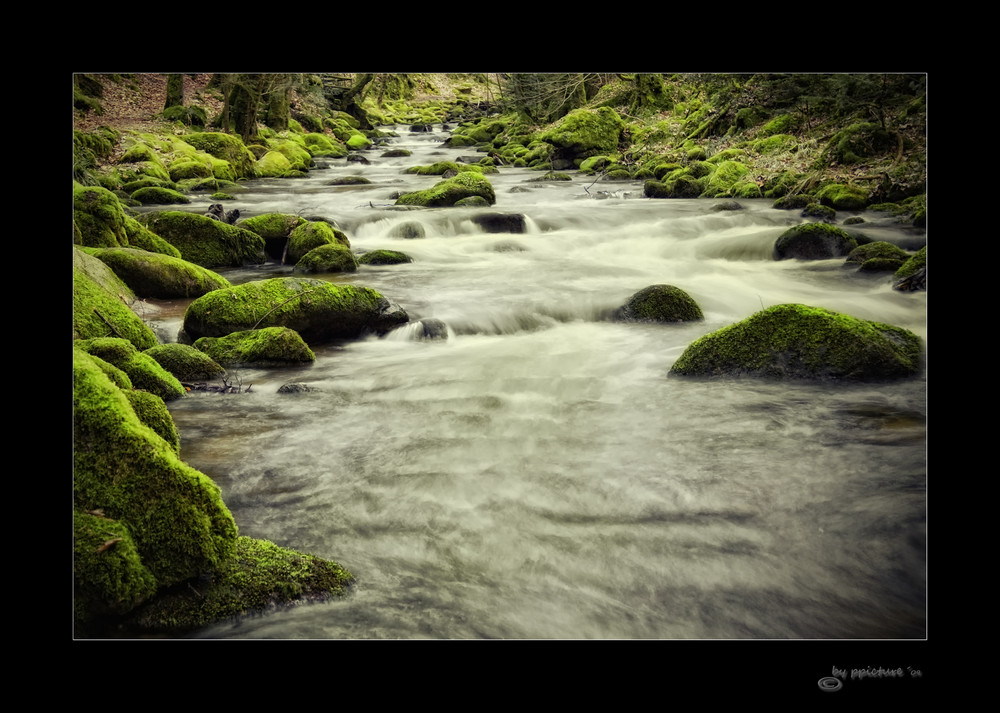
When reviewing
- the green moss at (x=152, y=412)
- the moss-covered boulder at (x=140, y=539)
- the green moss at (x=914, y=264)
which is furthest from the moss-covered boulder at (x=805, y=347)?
the green moss at (x=152, y=412)

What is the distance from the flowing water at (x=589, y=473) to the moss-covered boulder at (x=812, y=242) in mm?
113

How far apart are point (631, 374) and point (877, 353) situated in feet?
4.33

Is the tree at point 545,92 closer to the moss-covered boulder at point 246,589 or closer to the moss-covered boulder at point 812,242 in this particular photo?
the moss-covered boulder at point 812,242

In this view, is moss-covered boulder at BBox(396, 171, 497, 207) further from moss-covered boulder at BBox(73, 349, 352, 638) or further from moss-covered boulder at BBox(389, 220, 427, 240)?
moss-covered boulder at BBox(73, 349, 352, 638)

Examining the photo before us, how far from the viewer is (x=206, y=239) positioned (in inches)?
256

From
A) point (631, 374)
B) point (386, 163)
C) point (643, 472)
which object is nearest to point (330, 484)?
point (643, 472)

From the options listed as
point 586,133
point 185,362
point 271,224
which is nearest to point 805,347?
point 185,362

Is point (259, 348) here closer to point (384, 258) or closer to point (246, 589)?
point (246, 589)

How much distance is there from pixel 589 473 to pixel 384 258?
414 cm

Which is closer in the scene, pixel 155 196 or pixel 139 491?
pixel 139 491

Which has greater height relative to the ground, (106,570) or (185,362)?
(185,362)
